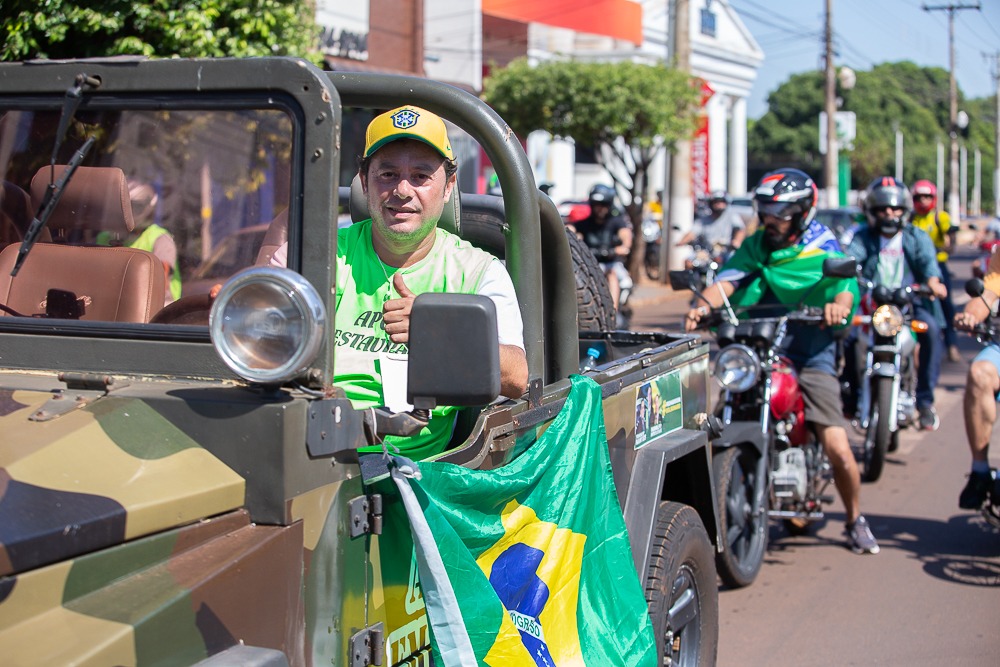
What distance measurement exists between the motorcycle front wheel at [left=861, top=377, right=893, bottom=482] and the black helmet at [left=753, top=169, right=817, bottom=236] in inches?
74.2

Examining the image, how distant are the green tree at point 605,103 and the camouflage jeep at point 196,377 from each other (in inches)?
799

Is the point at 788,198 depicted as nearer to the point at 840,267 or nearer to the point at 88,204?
the point at 840,267

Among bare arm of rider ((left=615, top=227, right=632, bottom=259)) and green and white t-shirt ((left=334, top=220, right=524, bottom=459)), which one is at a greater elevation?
bare arm of rider ((left=615, top=227, right=632, bottom=259))

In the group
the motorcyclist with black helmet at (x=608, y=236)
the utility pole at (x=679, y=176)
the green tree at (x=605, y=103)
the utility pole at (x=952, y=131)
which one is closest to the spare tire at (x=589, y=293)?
the motorcyclist with black helmet at (x=608, y=236)

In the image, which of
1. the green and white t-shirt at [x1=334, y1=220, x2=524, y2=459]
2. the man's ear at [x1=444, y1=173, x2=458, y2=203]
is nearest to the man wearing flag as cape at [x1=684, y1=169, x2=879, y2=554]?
the man's ear at [x1=444, y1=173, x2=458, y2=203]

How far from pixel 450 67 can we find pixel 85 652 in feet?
88.2

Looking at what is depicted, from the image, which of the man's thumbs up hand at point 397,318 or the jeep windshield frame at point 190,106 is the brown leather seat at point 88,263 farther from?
the man's thumbs up hand at point 397,318

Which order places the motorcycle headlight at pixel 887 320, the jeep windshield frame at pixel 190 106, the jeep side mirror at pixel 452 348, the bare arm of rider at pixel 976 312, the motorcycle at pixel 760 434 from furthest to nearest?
the motorcycle headlight at pixel 887 320
the bare arm of rider at pixel 976 312
the motorcycle at pixel 760 434
the jeep windshield frame at pixel 190 106
the jeep side mirror at pixel 452 348

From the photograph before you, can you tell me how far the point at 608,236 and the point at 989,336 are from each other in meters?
7.11

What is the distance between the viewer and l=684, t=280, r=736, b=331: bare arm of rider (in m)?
6.24

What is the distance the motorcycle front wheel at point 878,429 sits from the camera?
7531 millimetres

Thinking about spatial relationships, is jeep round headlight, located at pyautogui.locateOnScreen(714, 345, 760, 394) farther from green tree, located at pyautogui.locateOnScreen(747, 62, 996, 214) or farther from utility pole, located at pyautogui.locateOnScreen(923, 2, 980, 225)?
green tree, located at pyautogui.locateOnScreen(747, 62, 996, 214)

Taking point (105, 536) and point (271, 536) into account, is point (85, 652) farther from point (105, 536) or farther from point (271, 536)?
point (271, 536)

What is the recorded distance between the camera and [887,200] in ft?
27.1
